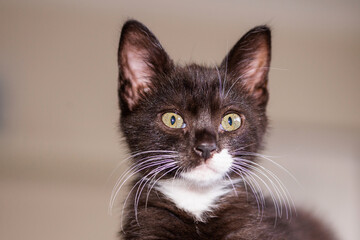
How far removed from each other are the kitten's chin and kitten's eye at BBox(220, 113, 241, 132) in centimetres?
10

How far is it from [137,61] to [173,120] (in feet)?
0.75

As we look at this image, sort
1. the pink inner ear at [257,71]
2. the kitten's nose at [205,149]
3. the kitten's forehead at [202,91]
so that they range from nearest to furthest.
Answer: the kitten's nose at [205,149] < the kitten's forehead at [202,91] < the pink inner ear at [257,71]

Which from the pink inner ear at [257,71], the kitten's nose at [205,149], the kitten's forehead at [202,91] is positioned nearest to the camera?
the kitten's nose at [205,149]

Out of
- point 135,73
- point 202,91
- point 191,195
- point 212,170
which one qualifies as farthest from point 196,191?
point 135,73

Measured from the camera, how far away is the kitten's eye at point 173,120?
1.19 meters

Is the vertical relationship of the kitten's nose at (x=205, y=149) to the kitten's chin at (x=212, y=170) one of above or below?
above

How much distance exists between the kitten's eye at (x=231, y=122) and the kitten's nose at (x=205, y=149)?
0.14 meters

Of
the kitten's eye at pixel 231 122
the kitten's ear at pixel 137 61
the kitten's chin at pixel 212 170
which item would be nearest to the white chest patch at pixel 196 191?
the kitten's chin at pixel 212 170

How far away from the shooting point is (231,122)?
1.24 metres

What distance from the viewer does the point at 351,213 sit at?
224 cm

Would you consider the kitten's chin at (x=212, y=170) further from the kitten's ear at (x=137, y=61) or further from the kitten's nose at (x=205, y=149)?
the kitten's ear at (x=137, y=61)

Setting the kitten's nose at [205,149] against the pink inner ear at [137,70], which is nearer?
the kitten's nose at [205,149]

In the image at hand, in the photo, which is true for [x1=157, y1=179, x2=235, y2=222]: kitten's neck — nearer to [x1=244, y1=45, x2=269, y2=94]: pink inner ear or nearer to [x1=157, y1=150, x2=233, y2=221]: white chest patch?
[x1=157, y1=150, x2=233, y2=221]: white chest patch

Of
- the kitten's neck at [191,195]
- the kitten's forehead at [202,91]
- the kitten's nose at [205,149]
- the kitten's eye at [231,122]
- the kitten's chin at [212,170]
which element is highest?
the kitten's forehead at [202,91]
